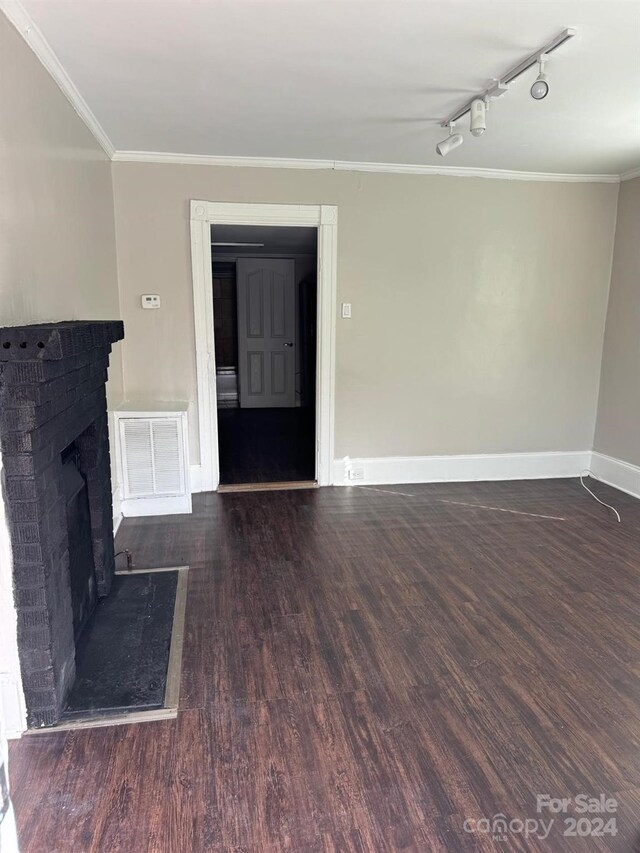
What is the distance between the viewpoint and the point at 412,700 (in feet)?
6.50

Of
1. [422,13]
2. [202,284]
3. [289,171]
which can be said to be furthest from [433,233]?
[422,13]

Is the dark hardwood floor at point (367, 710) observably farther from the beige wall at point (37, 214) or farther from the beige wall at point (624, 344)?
the beige wall at point (624, 344)

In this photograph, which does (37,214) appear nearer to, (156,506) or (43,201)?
(43,201)

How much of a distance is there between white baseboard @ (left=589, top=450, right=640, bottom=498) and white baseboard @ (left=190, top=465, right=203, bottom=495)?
339 cm

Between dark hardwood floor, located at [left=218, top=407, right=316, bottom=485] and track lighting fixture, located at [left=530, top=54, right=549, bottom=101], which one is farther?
dark hardwood floor, located at [left=218, top=407, right=316, bottom=485]

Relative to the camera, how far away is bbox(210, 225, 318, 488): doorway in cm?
707

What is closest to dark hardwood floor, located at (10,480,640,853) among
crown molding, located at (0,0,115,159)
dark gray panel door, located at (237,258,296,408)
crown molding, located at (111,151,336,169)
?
crown molding, located at (0,0,115,159)

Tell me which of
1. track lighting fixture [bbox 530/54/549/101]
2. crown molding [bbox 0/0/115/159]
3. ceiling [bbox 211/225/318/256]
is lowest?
ceiling [bbox 211/225/318/256]

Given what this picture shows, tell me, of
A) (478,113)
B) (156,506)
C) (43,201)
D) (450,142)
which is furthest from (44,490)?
(450,142)

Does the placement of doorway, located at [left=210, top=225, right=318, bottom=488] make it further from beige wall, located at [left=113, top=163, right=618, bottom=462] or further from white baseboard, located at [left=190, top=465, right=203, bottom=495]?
beige wall, located at [left=113, top=163, right=618, bottom=462]

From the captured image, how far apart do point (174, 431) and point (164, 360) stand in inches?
27.0

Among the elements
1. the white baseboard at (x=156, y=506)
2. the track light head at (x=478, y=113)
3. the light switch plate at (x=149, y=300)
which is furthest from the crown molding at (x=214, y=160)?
the white baseboard at (x=156, y=506)

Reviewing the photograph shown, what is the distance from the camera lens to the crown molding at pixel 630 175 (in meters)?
4.17

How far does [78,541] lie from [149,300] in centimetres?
221
